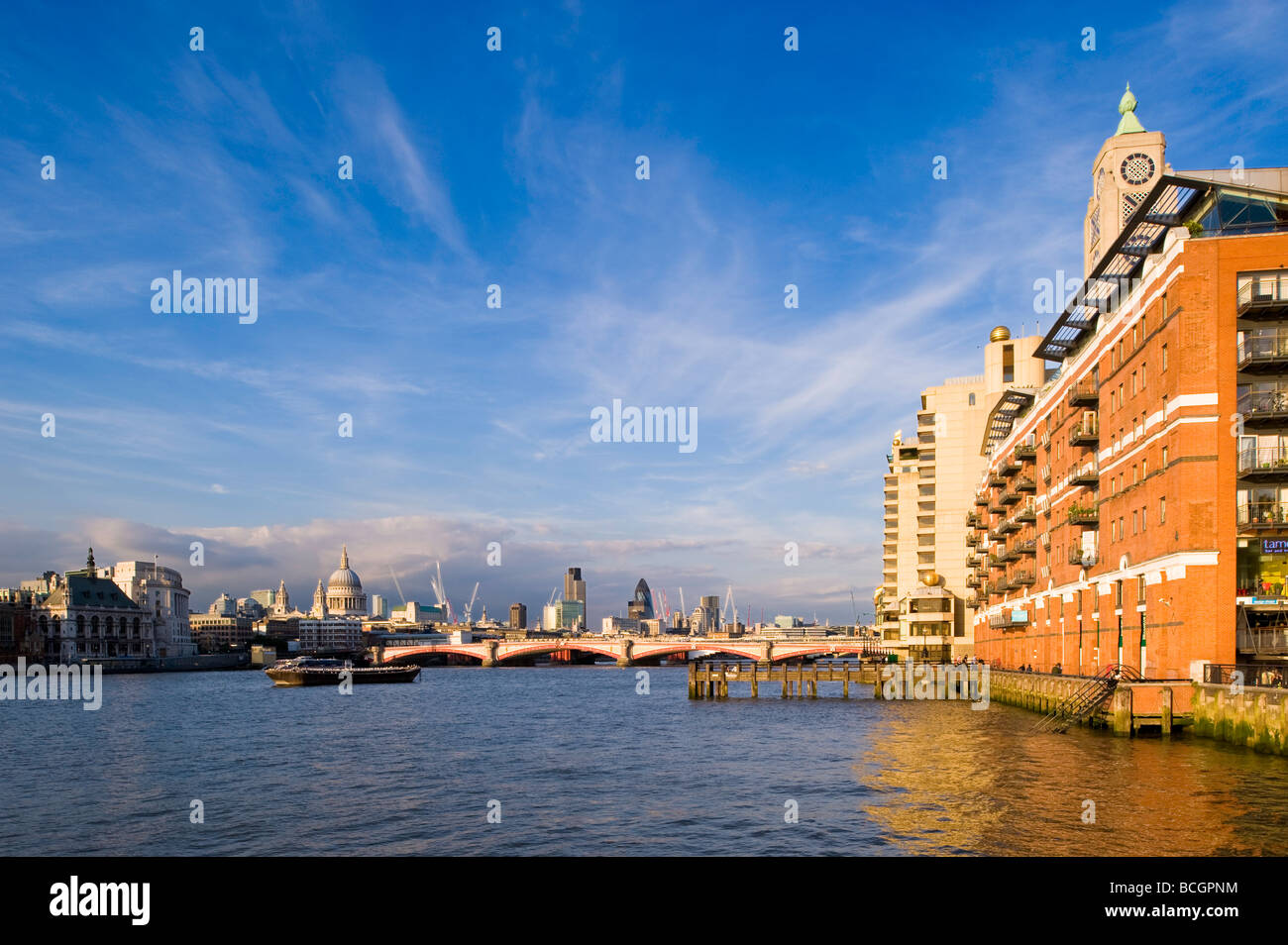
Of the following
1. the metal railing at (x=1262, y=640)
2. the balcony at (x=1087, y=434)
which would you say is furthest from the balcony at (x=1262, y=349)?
the balcony at (x=1087, y=434)

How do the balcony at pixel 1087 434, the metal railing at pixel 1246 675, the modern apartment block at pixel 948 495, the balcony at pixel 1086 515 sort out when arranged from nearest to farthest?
1. the metal railing at pixel 1246 675
2. the balcony at pixel 1086 515
3. the balcony at pixel 1087 434
4. the modern apartment block at pixel 948 495

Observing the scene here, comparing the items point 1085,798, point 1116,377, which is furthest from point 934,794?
point 1116,377

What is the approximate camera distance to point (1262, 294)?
151ft

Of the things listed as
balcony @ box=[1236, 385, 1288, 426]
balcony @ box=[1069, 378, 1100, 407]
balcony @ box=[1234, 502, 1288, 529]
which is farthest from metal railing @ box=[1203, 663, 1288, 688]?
balcony @ box=[1069, 378, 1100, 407]

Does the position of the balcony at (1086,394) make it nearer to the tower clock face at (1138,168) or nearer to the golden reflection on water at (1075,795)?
the golden reflection on water at (1075,795)

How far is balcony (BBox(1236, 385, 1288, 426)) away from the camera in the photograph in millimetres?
45562

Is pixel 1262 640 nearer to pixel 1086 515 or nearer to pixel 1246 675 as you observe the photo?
pixel 1246 675

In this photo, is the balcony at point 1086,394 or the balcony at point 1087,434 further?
the balcony at point 1087,434

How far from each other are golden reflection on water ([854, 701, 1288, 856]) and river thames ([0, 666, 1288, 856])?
0.12 meters

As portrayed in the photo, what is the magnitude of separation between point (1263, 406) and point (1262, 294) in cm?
537

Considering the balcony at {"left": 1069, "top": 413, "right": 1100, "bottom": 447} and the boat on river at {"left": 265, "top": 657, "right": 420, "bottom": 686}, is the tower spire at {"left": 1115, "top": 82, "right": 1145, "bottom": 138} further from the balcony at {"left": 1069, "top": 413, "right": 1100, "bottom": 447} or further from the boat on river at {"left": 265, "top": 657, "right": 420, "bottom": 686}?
the boat on river at {"left": 265, "top": 657, "right": 420, "bottom": 686}

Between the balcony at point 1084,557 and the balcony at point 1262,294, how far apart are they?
1981 centimetres

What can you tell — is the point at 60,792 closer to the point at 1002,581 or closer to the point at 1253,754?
the point at 1253,754

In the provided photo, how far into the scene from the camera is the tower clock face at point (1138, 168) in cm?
11244
